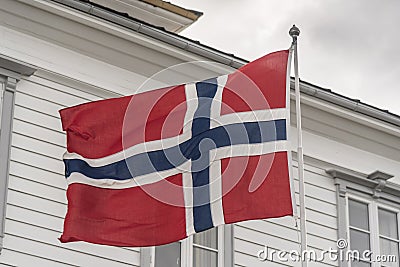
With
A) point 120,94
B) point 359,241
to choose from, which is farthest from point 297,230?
point 120,94

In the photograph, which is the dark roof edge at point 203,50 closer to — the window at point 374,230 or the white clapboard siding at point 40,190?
the white clapboard siding at point 40,190

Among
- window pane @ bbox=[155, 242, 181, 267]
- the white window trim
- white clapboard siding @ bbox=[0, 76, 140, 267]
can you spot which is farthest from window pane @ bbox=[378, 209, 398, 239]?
the white window trim

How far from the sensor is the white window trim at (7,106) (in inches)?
615

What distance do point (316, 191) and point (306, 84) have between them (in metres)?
1.56

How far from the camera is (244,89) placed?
14.6m

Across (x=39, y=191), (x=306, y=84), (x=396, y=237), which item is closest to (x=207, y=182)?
(x=39, y=191)

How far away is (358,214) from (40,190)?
532cm

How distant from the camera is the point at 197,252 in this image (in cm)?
1714

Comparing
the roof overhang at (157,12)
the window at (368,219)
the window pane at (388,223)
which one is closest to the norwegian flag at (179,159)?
the window at (368,219)

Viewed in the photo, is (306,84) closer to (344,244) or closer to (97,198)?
(344,244)

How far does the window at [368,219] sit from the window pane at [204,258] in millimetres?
2149

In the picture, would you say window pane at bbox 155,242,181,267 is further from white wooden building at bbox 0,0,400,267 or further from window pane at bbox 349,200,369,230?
window pane at bbox 349,200,369,230

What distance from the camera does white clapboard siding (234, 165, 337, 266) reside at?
1755 cm

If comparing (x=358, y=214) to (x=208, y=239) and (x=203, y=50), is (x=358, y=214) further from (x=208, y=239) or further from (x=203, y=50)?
(x=203, y=50)
